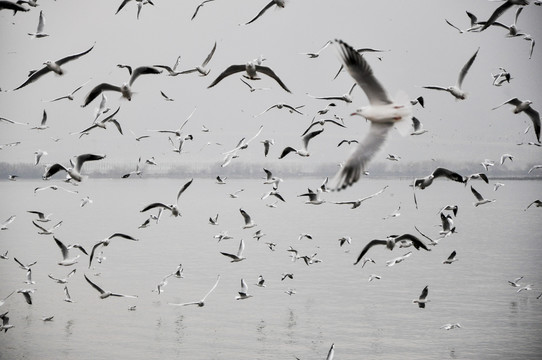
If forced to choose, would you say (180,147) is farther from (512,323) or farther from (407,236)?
(512,323)

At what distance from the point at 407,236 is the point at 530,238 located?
205ft

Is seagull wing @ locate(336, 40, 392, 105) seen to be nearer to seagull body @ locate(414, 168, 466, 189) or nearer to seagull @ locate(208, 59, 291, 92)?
seagull @ locate(208, 59, 291, 92)

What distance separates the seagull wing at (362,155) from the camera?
9.73m

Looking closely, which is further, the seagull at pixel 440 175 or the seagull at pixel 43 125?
the seagull at pixel 43 125

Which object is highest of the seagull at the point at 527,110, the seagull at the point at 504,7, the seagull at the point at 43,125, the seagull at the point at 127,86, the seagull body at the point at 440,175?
the seagull at the point at 504,7

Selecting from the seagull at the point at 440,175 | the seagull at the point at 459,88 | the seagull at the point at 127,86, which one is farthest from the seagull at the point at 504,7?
the seagull at the point at 127,86

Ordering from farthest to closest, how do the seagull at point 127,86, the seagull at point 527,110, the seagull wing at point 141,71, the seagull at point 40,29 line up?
the seagull at point 40,29
the seagull at point 527,110
the seagull wing at point 141,71
the seagull at point 127,86

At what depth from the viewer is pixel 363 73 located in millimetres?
9883

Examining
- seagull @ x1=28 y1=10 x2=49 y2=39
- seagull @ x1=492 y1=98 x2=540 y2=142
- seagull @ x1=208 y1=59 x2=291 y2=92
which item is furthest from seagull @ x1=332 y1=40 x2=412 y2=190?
seagull @ x1=28 y1=10 x2=49 y2=39

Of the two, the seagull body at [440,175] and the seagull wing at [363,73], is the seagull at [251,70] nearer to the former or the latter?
the seagull wing at [363,73]

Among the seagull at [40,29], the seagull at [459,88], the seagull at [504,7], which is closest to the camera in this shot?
the seagull at [504,7]

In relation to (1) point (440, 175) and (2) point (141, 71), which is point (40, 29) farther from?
(1) point (440, 175)

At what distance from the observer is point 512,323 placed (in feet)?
110

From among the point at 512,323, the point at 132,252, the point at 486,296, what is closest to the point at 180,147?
the point at 512,323
